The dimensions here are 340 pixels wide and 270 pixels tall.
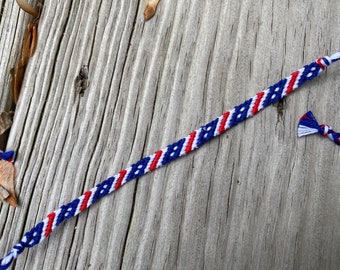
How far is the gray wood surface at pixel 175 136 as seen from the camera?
119cm

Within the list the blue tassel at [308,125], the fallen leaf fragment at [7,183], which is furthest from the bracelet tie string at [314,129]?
the fallen leaf fragment at [7,183]

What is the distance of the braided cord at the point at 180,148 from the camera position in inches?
46.6

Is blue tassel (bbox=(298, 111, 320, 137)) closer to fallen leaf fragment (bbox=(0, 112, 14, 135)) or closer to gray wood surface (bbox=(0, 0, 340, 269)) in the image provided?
A: gray wood surface (bbox=(0, 0, 340, 269))

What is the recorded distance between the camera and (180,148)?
1.22 meters

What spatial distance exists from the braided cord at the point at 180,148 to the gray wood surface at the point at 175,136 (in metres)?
0.02

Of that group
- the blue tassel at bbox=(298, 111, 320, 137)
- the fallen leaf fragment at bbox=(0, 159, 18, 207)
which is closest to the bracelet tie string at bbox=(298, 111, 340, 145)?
the blue tassel at bbox=(298, 111, 320, 137)

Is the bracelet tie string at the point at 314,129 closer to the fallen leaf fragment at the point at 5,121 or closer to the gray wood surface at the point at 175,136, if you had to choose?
the gray wood surface at the point at 175,136

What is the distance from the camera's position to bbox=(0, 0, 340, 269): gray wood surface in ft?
3.89

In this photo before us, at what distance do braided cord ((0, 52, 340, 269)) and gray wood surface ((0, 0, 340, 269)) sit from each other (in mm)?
20

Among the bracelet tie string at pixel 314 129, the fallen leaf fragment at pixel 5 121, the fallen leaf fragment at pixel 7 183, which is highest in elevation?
the bracelet tie string at pixel 314 129

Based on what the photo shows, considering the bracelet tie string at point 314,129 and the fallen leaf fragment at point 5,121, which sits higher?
the bracelet tie string at point 314,129

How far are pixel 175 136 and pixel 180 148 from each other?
39mm

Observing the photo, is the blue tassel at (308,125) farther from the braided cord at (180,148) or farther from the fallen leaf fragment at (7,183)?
the fallen leaf fragment at (7,183)

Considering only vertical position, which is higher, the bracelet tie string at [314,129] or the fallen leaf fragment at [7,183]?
the bracelet tie string at [314,129]
